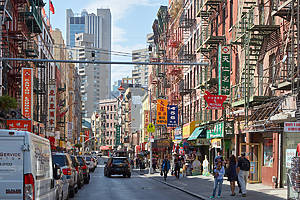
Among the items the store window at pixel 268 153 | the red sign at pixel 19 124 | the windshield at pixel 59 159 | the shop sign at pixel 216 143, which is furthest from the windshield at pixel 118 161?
the windshield at pixel 59 159

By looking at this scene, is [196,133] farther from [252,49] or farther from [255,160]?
[252,49]

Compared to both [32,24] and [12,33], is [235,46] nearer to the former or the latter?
[12,33]

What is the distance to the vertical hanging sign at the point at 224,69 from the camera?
32.4 metres

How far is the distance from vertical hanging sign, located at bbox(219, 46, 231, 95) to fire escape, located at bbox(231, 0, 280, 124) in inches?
47.7

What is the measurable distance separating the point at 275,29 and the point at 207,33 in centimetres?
1492

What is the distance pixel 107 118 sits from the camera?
652 ft

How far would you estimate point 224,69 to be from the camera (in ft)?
107

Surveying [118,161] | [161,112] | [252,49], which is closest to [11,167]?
[252,49]

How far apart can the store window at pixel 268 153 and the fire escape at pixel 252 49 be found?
1.97 m

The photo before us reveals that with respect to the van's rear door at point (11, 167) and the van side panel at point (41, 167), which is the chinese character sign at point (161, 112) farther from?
the van's rear door at point (11, 167)

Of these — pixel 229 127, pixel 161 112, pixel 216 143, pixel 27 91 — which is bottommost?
pixel 216 143

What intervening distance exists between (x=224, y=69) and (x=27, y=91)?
1396 centimetres

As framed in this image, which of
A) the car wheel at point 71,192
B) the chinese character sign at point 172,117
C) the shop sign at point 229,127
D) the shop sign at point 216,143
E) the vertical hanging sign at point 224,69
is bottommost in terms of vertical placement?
the car wheel at point 71,192

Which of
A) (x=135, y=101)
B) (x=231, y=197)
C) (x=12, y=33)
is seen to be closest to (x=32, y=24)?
(x=12, y=33)
